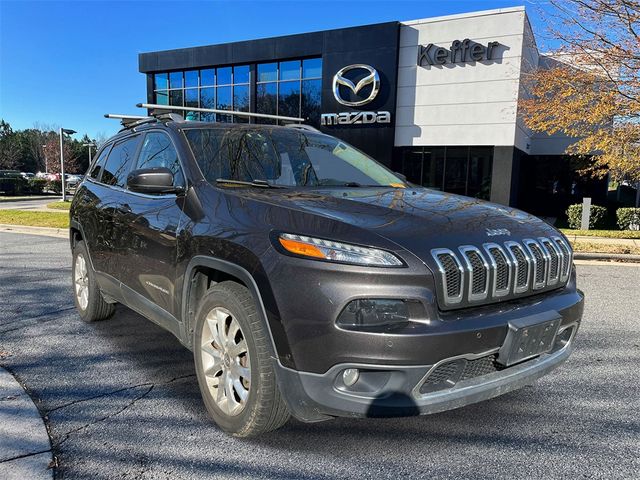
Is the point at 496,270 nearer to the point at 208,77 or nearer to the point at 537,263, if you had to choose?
the point at 537,263

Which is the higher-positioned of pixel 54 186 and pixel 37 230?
pixel 54 186

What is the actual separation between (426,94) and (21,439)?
18.8 m

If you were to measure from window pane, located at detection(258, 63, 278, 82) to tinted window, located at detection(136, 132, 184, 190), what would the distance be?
20.1 meters

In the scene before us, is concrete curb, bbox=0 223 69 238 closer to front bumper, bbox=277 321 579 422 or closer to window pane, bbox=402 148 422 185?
front bumper, bbox=277 321 579 422

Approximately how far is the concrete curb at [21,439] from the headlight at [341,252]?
5.36 feet

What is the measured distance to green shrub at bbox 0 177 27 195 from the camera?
109 ft

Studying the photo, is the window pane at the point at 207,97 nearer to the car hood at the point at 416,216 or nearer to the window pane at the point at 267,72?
the window pane at the point at 267,72

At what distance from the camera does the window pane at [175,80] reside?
26.5 m

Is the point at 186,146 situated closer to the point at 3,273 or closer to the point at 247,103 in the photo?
the point at 3,273

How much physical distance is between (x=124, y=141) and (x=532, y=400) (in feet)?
13.0

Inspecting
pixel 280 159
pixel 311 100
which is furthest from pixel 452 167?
pixel 280 159

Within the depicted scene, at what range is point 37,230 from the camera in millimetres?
13438

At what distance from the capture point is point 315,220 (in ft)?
8.02

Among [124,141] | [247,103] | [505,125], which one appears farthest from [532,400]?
[247,103]
